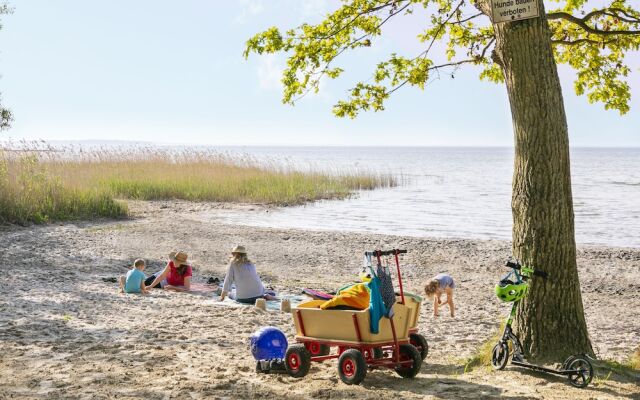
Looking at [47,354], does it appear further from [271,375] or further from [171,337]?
[271,375]

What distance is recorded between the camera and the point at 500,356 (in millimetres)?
7500

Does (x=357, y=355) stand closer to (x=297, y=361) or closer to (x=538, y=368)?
(x=297, y=361)

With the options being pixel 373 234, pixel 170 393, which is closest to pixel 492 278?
pixel 373 234

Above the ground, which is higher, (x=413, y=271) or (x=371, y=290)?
(x=371, y=290)

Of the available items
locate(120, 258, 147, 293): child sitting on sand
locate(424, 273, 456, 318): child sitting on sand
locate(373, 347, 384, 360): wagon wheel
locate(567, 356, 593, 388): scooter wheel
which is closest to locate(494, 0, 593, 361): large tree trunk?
locate(567, 356, 593, 388): scooter wheel

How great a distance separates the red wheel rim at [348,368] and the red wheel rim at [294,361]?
18.9 inches

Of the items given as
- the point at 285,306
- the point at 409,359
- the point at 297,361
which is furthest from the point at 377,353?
the point at 285,306

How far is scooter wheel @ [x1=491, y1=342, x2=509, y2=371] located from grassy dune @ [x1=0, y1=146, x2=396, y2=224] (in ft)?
49.7

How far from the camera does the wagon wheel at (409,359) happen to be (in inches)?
281

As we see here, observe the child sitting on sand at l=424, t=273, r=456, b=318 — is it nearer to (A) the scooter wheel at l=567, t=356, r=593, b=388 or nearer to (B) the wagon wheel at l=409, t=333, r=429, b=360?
(B) the wagon wheel at l=409, t=333, r=429, b=360

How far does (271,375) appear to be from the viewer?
737 cm

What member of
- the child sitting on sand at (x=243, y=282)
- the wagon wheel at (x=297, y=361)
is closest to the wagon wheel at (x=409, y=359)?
the wagon wheel at (x=297, y=361)

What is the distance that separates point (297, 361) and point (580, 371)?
2.43 metres

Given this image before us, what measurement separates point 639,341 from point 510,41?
4.59 metres
